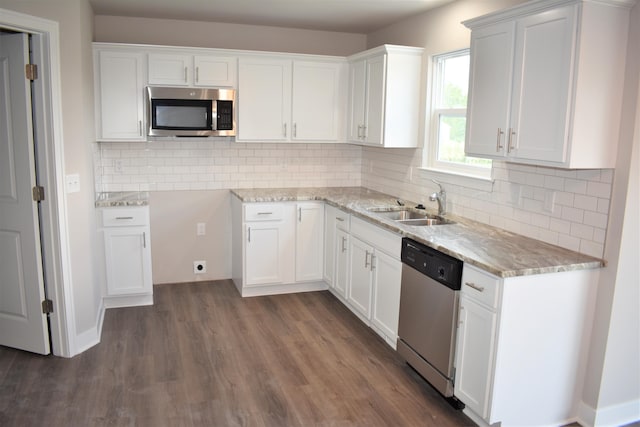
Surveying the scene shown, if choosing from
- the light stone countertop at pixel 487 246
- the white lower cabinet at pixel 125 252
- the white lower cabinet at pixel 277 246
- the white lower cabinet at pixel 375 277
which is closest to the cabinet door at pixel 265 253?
the white lower cabinet at pixel 277 246

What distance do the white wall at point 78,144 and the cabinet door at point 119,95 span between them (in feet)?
1.51

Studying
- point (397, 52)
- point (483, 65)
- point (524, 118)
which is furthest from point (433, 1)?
point (524, 118)

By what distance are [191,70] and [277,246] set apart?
176 cm

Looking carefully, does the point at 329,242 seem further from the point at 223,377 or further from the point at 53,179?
the point at 53,179

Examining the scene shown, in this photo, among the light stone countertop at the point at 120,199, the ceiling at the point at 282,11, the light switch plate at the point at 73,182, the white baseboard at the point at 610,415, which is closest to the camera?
the white baseboard at the point at 610,415

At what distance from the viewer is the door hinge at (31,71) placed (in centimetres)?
→ 318

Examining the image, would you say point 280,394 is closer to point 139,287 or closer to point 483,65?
point 139,287

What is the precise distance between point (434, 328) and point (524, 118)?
1290mm

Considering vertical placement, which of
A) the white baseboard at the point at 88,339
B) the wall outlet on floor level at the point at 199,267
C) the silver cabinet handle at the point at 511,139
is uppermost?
the silver cabinet handle at the point at 511,139

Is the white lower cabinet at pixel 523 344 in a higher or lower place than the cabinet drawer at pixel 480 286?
lower

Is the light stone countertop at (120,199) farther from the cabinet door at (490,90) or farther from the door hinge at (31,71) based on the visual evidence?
the cabinet door at (490,90)

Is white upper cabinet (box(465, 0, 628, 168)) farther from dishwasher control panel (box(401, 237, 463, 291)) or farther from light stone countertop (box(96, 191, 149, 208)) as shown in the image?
light stone countertop (box(96, 191, 149, 208))

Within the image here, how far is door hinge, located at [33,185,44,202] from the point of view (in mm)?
3312

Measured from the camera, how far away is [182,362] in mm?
3467
